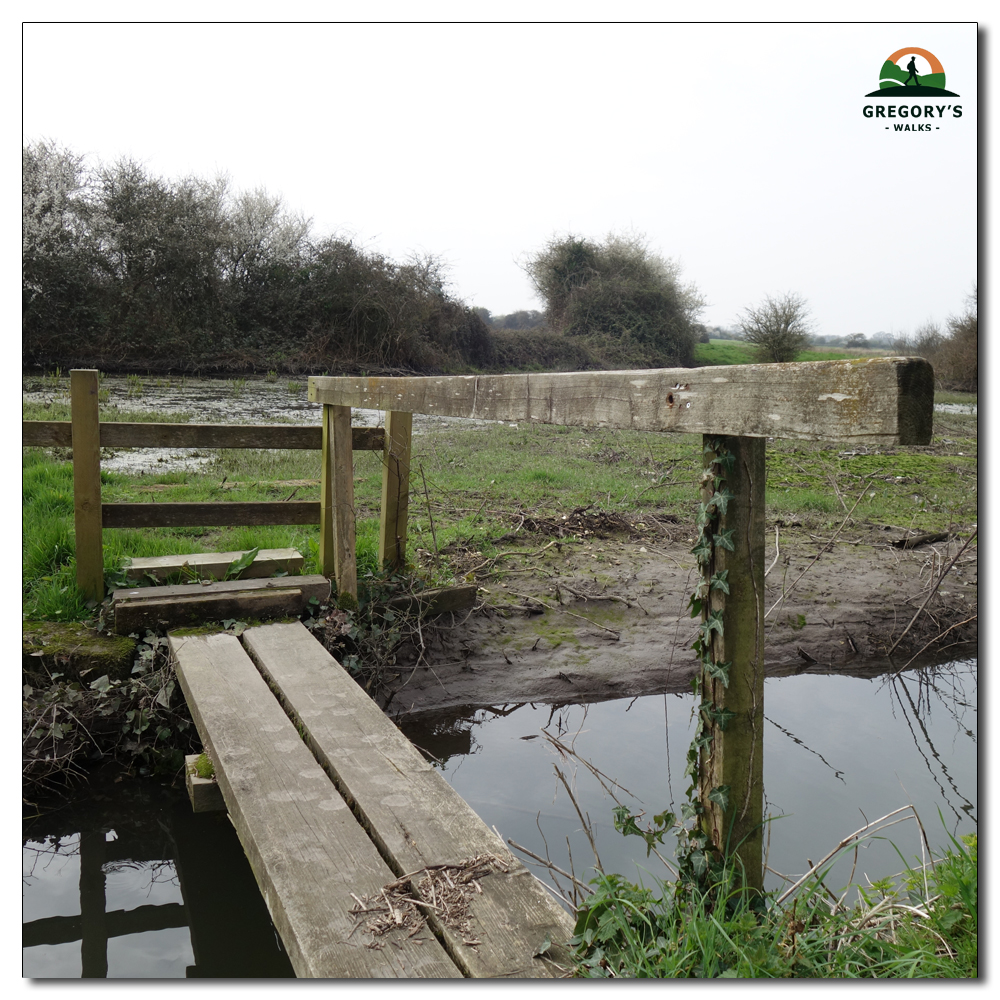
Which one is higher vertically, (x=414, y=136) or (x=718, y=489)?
(x=414, y=136)

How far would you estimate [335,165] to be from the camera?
4.61 meters

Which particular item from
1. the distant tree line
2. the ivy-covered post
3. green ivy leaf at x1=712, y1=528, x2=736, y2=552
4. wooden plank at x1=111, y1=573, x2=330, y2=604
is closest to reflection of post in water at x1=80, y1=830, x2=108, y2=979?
wooden plank at x1=111, y1=573, x2=330, y2=604

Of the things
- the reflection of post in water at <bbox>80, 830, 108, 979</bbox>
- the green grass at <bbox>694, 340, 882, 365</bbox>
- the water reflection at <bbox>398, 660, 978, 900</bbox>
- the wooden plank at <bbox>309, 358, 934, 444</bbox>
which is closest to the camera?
the wooden plank at <bbox>309, 358, 934, 444</bbox>

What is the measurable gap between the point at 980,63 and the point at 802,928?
10.1 feet

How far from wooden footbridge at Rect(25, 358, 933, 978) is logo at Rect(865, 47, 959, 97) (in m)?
2.37

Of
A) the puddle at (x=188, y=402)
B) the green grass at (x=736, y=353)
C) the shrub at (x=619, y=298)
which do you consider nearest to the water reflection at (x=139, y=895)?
the green grass at (x=736, y=353)

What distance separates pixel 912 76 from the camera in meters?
3.13

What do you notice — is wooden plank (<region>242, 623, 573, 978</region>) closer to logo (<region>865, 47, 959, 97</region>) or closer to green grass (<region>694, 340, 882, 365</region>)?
green grass (<region>694, 340, 882, 365</region>)

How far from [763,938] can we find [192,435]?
4.28m

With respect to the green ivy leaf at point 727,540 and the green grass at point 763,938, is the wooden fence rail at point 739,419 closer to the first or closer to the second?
the green ivy leaf at point 727,540

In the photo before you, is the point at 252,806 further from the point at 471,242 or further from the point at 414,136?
the point at 471,242

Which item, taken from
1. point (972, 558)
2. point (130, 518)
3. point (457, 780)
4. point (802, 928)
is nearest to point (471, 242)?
point (130, 518)

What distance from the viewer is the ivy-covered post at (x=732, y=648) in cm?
161

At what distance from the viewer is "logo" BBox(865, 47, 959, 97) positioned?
10.1 feet
